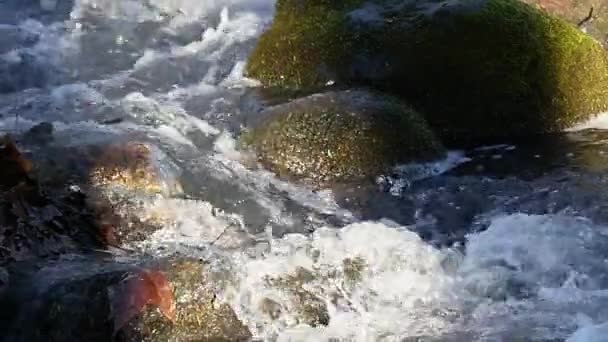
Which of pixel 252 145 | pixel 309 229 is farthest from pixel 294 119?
pixel 309 229

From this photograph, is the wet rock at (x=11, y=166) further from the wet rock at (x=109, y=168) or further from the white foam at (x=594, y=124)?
the white foam at (x=594, y=124)

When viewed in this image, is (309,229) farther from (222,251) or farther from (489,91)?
(489,91)

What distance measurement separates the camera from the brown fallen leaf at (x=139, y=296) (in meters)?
3.92

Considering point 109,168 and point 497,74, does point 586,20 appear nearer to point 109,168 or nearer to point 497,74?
point 497,74

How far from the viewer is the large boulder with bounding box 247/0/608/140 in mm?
6934

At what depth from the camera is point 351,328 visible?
4.34 m

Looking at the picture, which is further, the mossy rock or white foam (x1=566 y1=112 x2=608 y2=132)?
white foam (x1=566 y1=112 x2=608 y2=132)

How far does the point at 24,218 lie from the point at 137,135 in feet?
6.19

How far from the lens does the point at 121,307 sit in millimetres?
3936

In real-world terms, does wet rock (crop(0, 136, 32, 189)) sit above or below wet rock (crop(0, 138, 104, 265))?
above

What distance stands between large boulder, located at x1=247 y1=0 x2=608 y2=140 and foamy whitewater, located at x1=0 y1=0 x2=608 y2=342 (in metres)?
0.44

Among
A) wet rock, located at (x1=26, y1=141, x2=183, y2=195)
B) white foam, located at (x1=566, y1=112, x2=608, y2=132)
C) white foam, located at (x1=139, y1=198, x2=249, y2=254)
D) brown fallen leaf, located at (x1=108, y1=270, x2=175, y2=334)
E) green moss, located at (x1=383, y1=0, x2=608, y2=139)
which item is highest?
green moss, located at (x1=383, y1=0, x2=608, y2=139)

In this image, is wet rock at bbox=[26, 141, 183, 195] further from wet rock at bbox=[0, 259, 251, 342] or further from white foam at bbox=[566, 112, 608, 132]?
white foam at bbox=[566, 112, 608, 132]

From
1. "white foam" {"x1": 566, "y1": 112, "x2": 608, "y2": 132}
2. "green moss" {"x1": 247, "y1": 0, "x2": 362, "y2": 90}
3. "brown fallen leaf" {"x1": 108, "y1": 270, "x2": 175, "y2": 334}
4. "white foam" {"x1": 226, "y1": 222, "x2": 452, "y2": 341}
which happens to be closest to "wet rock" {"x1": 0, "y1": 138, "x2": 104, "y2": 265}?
"brown fallen leaf" {"x1": 108, "y1": 270, "x2": 175, "y2": 334}
